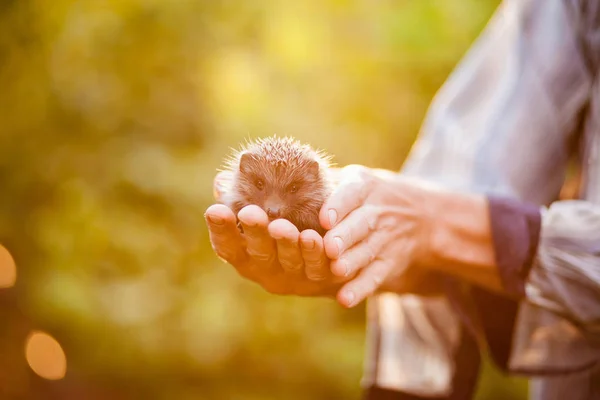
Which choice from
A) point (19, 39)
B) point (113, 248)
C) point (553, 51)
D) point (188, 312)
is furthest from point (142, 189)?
point (553, 51)

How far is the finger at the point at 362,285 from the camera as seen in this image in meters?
0.61

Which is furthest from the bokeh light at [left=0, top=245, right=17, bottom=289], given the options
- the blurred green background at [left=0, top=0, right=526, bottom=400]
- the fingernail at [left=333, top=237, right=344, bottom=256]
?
the fingernail at [left=333, top=237, right=344, bottom=256]

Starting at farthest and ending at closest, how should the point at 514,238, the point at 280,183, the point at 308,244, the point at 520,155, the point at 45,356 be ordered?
the point at 45,356 → the point at 520,155 → the point at 514,238 → the point at 280,183 → the point at 308,244

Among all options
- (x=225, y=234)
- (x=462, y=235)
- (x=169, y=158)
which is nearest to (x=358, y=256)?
(x=225, y=234)

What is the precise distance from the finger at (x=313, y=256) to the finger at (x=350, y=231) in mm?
10

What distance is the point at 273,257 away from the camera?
22.2 inches

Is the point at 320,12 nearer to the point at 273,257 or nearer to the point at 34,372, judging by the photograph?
the point at 273,257

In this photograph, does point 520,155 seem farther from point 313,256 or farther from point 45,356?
point 45,356

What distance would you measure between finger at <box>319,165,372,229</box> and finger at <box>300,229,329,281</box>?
0.10 ft

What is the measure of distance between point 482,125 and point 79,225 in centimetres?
119

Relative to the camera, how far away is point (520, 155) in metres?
0.96

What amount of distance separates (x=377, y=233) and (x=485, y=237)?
0.21m

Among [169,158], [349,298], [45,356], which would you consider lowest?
[349,298]

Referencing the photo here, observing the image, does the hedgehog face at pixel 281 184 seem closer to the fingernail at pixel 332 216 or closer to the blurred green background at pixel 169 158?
the fingernail at pixel 332 216
